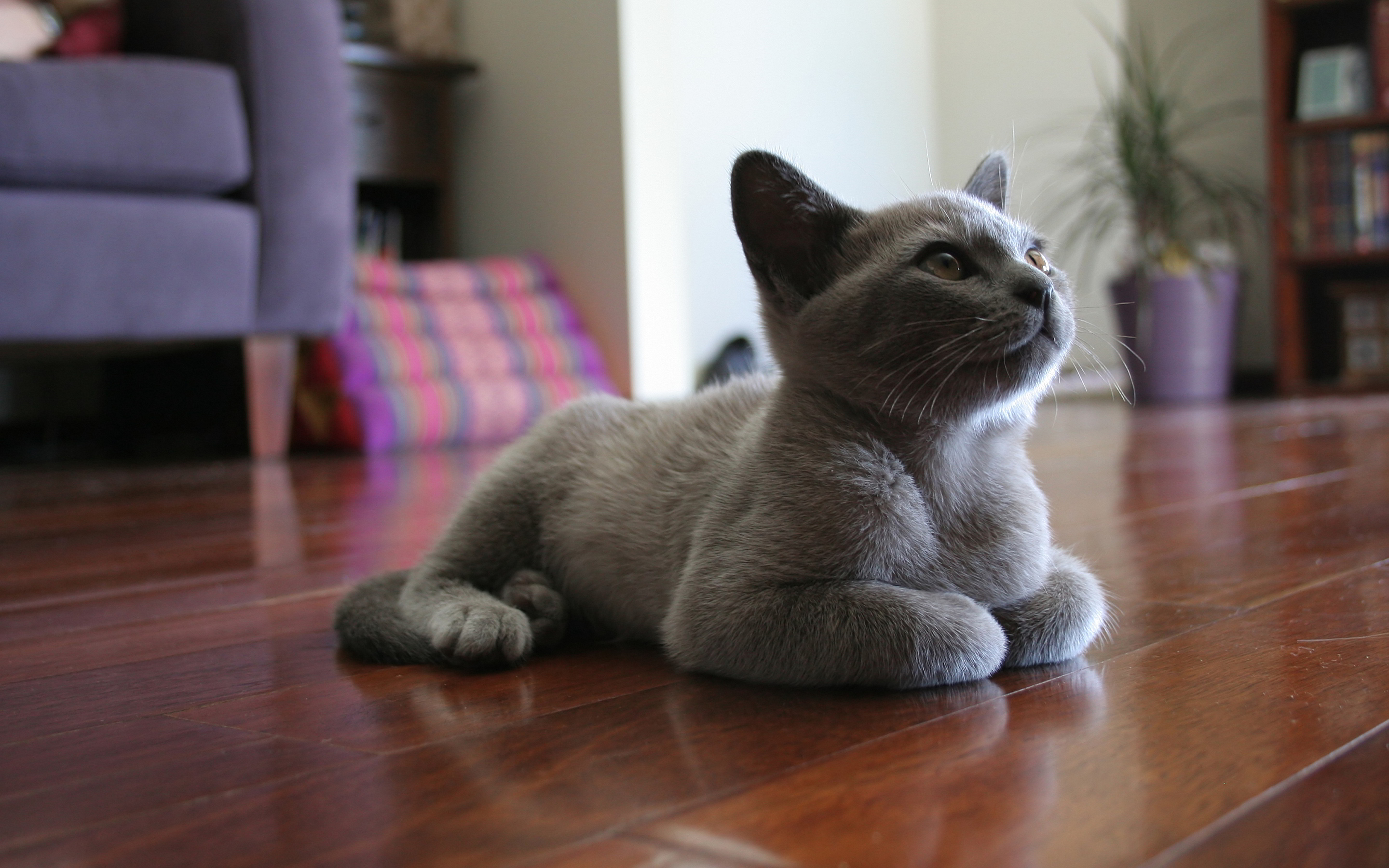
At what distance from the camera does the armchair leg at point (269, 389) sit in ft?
9.68

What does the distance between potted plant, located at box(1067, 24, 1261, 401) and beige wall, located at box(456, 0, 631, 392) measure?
1747 millimetres

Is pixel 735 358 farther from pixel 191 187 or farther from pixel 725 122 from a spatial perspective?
pixel 191 187

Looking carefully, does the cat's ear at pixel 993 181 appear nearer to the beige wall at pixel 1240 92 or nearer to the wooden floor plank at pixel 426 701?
the wooden floor plank at pixel 426 701

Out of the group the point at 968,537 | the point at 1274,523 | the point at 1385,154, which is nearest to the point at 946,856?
the point at 968,537

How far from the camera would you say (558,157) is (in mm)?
3727

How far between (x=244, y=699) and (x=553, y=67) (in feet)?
10.3

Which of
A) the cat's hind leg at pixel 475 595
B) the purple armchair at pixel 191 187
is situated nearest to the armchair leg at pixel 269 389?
the purple armchair at pixel 191 187

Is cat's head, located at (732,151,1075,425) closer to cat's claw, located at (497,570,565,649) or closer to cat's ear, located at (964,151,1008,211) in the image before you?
cat's ear, located at (964,151,1008,211)

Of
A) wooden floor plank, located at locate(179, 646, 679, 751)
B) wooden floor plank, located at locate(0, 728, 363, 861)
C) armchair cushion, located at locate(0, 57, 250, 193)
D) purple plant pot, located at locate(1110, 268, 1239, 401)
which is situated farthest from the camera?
purple plant pot, located at locate(1110, 268, 1239, 401)

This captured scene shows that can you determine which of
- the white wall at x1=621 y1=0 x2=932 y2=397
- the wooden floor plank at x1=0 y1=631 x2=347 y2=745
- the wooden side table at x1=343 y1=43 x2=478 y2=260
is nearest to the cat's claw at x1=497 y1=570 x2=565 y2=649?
the wooden floor plank at x1=0 y1=631 x2=347 y2=745

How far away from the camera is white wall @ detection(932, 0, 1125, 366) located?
5.08m

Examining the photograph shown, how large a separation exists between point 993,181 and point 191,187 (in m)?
2.17

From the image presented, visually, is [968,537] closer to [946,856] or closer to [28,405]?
[946,856]

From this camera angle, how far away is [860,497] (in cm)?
83
